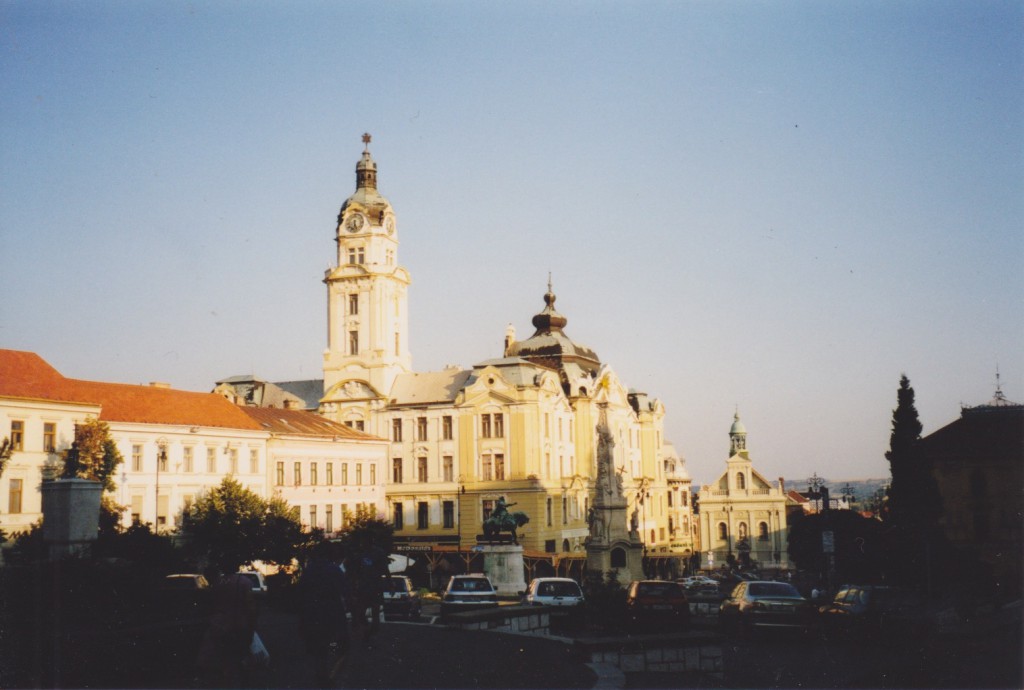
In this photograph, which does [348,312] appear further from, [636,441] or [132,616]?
[132,616]

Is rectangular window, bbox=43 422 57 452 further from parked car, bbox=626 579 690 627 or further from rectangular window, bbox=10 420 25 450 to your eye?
parked car, bbox=626 579 690 627

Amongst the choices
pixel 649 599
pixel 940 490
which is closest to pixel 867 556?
pixel 940 490

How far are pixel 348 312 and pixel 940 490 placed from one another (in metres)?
46.3

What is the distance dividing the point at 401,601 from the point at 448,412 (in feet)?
155

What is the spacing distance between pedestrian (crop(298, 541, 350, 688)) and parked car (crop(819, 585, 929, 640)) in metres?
13.8

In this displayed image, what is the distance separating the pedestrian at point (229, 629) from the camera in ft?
38.1

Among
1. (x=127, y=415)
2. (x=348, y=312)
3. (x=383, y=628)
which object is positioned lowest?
(x=383, y=628)

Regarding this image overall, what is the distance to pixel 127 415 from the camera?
5391 centimetres

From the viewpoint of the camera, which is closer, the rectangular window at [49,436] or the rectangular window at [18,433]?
the rectangular window at [18,433]

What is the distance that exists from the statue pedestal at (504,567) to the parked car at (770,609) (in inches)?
853

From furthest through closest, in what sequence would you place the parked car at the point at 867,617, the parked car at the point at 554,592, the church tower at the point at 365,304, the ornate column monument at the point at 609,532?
the church tower at the point at 365,304, the ornate column monument at the point at 609,532, the parked car at the point at 554,592, the parked car at the point at 867,617

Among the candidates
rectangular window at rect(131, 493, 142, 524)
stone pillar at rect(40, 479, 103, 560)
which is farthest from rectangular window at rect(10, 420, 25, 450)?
stone pillar at rect(40, 479, 103, 560)

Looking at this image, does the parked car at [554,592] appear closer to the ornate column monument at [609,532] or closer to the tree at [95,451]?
the ornate column monument at [609,532]

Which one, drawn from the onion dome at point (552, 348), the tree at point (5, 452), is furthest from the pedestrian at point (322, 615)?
the onion dome at point (552, 348)
